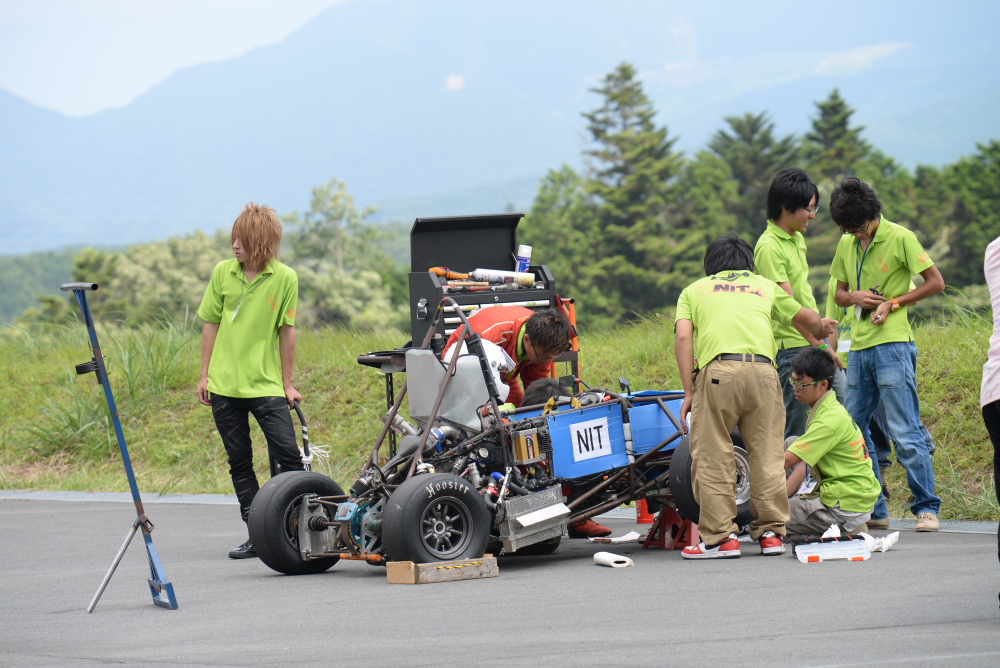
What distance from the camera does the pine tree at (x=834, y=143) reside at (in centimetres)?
9300

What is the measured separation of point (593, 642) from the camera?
13.9 feet

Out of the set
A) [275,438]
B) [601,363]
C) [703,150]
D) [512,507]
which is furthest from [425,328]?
[703,150]

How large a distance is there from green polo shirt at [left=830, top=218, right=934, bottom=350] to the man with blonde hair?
352cm

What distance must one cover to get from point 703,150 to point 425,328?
98.1 meters

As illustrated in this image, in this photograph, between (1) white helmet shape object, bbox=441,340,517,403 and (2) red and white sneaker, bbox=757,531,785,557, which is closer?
(2) red and white sneaker, bbox=757,531,785,557

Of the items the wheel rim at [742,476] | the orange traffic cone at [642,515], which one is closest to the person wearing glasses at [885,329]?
the wheel rim at [742,476]

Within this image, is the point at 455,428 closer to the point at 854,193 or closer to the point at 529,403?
the point at 529,403

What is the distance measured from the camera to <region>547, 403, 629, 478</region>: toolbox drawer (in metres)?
6.36

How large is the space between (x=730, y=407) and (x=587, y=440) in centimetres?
87

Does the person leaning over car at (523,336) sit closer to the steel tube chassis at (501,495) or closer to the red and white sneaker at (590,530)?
the steel tube chassis at (501,495)

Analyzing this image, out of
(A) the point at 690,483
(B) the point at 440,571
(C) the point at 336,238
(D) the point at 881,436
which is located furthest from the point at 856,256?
(C) the point at 336,238

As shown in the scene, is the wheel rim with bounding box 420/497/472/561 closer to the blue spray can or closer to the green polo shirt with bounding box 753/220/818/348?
the green polo shirt with bounding box 753/220/818/348

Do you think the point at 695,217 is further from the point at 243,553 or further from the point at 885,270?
the point at 243,553

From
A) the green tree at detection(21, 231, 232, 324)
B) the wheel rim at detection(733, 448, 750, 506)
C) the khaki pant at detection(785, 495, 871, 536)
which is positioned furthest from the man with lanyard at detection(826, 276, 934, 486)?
the green tree at detection(21, 231, 232, 324)
